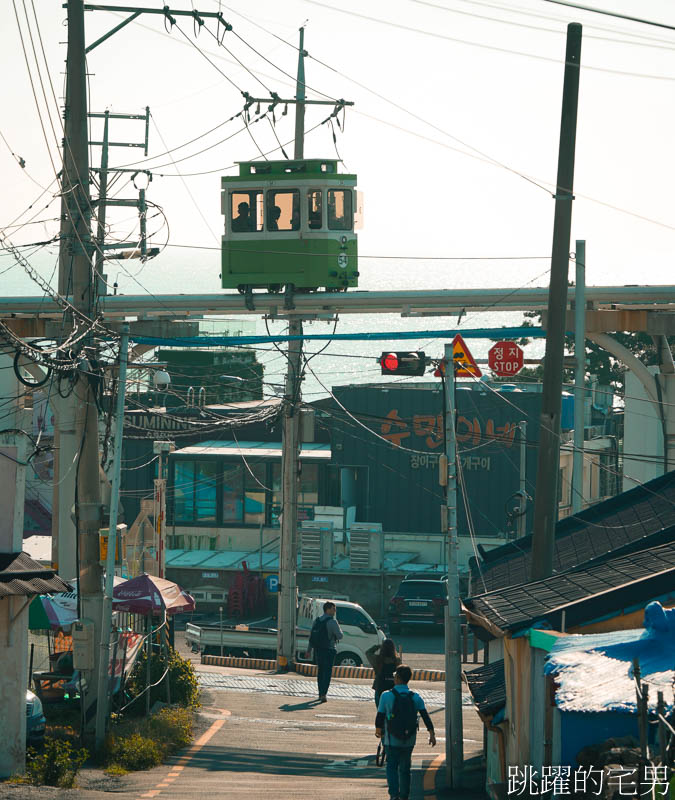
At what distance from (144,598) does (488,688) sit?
23.4ft

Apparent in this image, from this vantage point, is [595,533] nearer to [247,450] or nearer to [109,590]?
[109,590]

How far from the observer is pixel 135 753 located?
48.3ft

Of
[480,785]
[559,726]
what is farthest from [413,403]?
[559,726]

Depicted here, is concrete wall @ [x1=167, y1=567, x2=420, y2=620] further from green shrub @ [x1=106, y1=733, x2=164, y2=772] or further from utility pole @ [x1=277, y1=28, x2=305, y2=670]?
green shrub @ [x1=106, y1=733, x2=164, y2=772]

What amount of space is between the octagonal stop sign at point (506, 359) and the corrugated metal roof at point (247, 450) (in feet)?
65.5

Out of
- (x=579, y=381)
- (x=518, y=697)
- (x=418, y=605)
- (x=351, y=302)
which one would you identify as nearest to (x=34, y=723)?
(x=518, y=697)

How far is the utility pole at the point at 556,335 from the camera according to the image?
50.7 feet

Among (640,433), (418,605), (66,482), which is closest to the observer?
(66,482)

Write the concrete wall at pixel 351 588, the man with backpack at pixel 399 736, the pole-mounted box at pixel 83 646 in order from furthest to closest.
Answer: the concrete wall at pixel 351 588 < the pole-mounted box at pixel 83 646 < the man with backpack at pixel 399 736

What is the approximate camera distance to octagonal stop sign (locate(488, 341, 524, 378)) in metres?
24.6

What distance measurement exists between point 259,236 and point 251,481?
1762 cm

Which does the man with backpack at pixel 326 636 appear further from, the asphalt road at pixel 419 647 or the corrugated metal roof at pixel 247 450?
the corrugated metal roof at pixel 247 450

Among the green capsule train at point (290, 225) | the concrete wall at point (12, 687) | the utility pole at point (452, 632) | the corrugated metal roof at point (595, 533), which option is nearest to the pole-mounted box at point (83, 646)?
the concrete wall at point (12, 687)

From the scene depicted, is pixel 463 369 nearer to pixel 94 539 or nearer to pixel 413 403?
pixel 94 539
